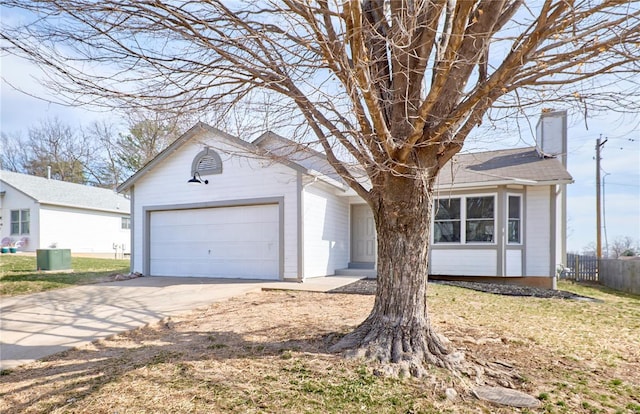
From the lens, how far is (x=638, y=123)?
4188 mm

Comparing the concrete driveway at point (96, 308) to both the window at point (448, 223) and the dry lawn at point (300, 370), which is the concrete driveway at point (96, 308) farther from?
the window at point (448, 223)

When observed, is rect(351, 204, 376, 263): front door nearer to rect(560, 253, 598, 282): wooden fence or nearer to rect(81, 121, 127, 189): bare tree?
rect(560, 253, 598, 282): wooden fence

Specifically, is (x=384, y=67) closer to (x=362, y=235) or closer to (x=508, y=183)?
(x=508, y=183)

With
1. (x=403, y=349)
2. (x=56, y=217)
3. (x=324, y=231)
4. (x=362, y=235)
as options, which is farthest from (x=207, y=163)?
(x=56, y=217)

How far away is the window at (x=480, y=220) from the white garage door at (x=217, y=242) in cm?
577

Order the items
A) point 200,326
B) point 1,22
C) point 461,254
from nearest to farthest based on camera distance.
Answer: point 1,22 → point 200,326 → point 461,254

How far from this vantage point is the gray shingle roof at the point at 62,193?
67.4 ft

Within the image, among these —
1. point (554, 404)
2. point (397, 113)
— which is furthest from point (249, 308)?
point (554, 404)

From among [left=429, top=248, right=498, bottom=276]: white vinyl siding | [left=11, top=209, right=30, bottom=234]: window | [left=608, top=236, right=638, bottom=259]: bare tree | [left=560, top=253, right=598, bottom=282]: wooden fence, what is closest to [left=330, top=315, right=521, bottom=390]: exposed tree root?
[left=429, top=248, right=498, bottom=276]: white vinyl siding

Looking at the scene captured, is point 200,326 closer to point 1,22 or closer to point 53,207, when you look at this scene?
point 1,22

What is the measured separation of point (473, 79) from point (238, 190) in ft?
25.8

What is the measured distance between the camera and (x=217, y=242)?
11.4 meters

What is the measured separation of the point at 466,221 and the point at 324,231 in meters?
4.32

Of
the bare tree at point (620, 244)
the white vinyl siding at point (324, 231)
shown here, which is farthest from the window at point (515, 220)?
the bare tree at point (620, 244)
